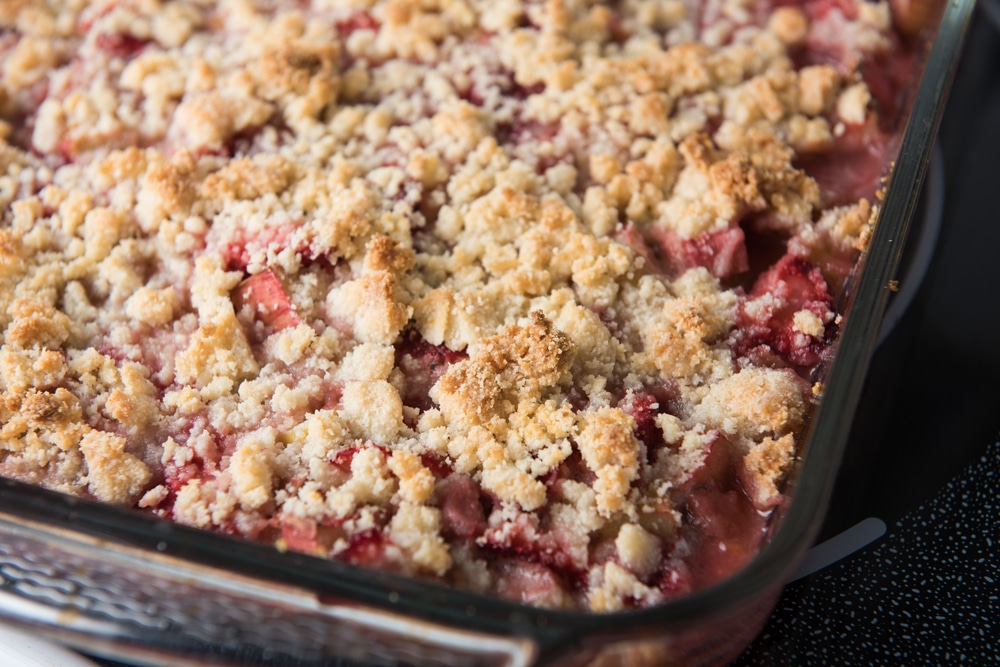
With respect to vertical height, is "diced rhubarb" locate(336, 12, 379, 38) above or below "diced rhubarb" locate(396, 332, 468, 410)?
above

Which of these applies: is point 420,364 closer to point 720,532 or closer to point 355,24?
point 720,532

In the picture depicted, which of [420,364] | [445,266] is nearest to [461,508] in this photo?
[420,364]

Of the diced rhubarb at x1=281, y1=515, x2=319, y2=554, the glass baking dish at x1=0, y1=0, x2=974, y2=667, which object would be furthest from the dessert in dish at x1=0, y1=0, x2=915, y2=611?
the glass baking dish at x1=0, y1=0, x2=974, y2=667

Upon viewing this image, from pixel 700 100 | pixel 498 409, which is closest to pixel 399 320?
pixel 498 409

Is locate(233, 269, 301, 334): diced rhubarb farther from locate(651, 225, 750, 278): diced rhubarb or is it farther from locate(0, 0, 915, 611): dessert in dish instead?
locate(651, 225, 750, 278): diced rhubarb

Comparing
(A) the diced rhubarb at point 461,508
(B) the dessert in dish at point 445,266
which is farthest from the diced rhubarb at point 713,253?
(A) the diced rhubarb at point 461,508

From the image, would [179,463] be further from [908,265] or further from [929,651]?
[908,265]
